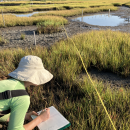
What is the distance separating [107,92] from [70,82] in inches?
34.2

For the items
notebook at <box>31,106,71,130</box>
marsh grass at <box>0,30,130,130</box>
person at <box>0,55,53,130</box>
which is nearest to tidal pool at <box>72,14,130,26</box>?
marsh grass at <box>0,30,130,130</box>

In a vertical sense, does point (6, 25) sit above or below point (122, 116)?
above

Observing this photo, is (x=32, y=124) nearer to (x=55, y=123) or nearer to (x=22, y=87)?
(x=55, y=123)

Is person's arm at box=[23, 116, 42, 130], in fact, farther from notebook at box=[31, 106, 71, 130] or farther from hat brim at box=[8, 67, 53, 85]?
hat brim at box=[8, 67, 53, 85]

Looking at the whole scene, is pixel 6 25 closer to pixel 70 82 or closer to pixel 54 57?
pixel 54 57

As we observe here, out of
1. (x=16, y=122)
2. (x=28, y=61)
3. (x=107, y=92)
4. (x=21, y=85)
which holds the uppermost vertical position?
(x=28, y=61)

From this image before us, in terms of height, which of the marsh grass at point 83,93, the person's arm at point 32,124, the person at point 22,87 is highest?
the person at point 22,87

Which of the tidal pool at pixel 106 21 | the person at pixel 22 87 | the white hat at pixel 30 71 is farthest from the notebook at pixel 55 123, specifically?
the tidal pool at pixel 106 21

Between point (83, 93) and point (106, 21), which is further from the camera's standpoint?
point (106, 21)

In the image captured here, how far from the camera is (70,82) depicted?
9.68ft

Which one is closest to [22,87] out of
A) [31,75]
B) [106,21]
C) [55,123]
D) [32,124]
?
[31,75]

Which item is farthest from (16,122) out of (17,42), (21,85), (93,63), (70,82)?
(17,42)

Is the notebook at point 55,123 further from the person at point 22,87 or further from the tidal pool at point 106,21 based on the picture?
the tidal pool at point 106,21

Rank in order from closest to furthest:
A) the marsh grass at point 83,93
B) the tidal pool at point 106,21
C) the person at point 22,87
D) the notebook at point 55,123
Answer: the person at point 22,87 → the notebook at point 55,123 → the marsh grass at point 83,93 → the tidal pool at point 106,21
